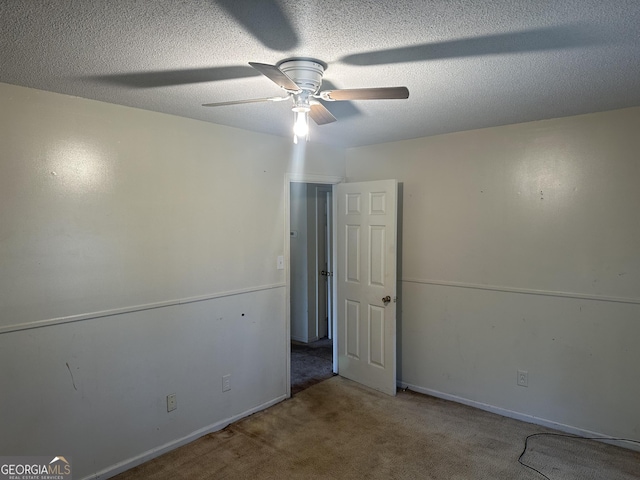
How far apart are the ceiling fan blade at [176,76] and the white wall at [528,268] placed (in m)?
2.09

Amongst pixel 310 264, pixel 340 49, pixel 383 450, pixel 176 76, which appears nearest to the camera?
pixel 340 49

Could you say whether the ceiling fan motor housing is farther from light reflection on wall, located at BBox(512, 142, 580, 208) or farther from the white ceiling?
light reflection on wall, located at BBox(512, 142, 580, 208)

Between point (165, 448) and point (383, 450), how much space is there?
4.90 feet

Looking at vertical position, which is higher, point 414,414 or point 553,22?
point 553,22

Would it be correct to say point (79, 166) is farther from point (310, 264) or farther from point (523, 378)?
point (523, 378)

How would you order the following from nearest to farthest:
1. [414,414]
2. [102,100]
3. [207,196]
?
[102,100], [207,196], [414,414]

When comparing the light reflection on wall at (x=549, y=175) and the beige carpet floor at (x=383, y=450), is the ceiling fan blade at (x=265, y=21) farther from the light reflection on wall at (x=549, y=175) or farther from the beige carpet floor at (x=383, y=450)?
the beige carpet floor at (x=383, y=450)

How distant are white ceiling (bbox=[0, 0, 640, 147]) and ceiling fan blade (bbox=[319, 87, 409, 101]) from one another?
0.50 feet

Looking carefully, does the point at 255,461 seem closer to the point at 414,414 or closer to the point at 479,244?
the point at 414,414

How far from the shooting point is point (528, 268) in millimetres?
3025

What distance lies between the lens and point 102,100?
236 cm

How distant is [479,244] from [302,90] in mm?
2136

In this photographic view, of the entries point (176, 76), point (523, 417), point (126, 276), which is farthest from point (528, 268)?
point (126, 276)

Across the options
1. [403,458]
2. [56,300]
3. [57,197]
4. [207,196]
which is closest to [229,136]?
[207,196]
